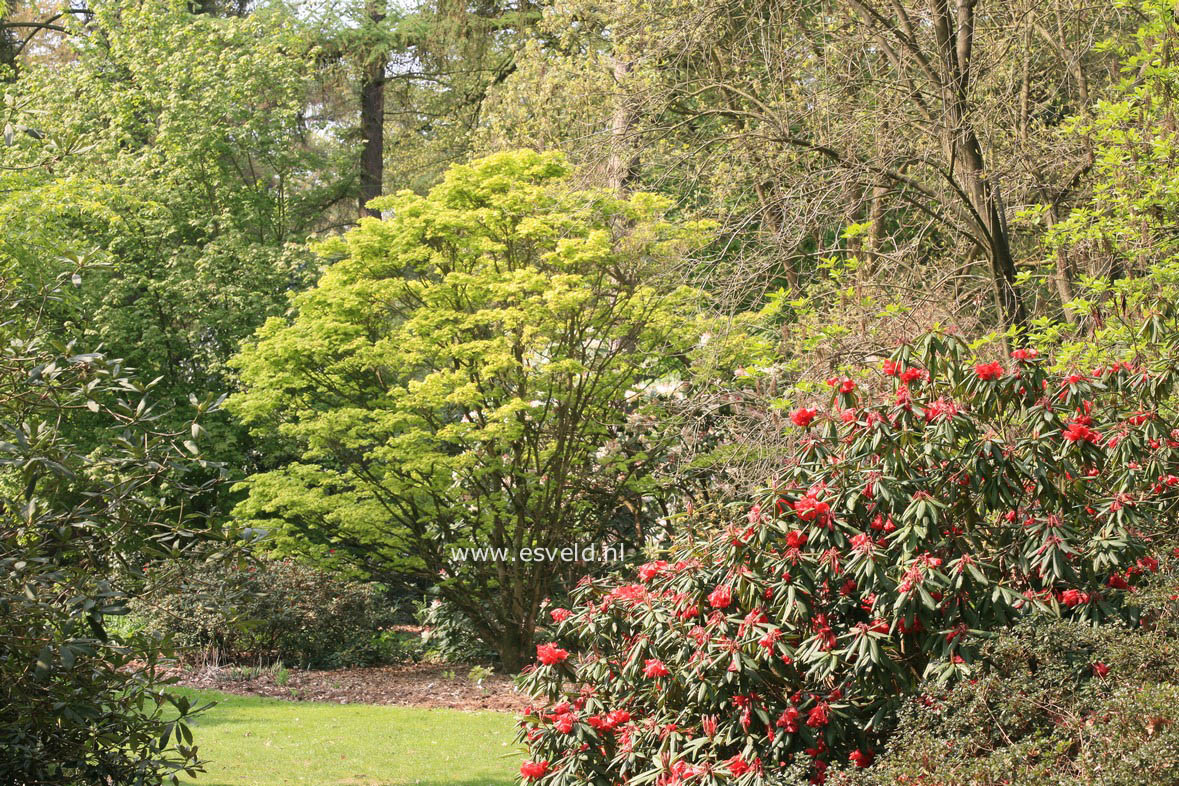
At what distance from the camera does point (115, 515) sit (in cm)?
446

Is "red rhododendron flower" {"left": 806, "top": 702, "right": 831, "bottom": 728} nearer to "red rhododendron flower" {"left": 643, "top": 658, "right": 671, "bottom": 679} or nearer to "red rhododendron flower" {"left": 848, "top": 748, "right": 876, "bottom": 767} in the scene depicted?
"red rhododendron flower" {"left": 848, "top": 748, "right": 876, "bottom": 767}

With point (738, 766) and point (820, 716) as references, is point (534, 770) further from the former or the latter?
point (820, 716)

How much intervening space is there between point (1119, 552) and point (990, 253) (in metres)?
3.52

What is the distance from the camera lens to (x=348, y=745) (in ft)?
27.4

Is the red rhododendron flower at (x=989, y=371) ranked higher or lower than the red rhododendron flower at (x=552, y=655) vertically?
higher

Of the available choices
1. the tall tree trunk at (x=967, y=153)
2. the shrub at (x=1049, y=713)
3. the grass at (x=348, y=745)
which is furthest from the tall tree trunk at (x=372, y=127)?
the shrub at (x=1049, y=713)

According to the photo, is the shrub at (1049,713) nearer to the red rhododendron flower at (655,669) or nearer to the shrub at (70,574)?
the red rhododendron flower at (655,669)

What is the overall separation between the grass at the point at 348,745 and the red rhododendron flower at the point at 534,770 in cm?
90

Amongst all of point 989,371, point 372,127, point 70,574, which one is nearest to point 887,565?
point 989,371

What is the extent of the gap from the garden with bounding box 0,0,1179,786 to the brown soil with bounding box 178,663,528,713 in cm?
10

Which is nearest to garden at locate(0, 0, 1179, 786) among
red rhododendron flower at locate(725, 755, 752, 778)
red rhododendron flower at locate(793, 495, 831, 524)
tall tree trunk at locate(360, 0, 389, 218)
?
red rhododendron flower at locate(725, 755, 752, 778)

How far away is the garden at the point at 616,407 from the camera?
4348 millimetres

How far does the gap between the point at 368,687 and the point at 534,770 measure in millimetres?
6820

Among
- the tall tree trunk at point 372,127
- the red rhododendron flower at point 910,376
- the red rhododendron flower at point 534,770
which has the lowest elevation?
the red rhododendron flower at point 534,770
